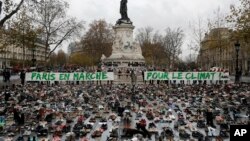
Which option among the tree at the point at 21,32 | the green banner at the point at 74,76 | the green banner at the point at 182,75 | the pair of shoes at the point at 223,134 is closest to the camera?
the pair of shoes at the point at 223,134

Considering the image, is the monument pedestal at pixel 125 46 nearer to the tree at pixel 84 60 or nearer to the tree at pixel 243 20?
the tree at pixel 243 20

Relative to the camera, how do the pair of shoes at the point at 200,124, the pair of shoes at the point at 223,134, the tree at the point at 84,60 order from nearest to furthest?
the pair of shoes at the point at 223,134 → the pair of shoes at the point at 200,124 → the tree at the point at 84,60

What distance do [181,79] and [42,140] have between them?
21718 mm

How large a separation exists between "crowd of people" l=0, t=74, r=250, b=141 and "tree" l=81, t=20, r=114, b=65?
218ft

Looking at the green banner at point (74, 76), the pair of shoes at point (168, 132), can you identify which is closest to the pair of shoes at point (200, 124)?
the pair of shoes at point (168, 132)

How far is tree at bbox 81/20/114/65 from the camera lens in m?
94.4

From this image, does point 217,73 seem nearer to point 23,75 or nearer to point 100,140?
point 23,75

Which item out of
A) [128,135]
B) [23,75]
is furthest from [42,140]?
[23,75]

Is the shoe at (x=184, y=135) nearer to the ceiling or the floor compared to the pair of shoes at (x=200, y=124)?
nearer to the floor

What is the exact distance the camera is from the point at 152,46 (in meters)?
101

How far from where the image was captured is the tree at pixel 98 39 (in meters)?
94.4

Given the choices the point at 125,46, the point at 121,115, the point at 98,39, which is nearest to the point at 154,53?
the point at 98,39

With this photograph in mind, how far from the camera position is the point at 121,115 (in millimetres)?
19094

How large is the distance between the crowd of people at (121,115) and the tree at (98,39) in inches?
2614
